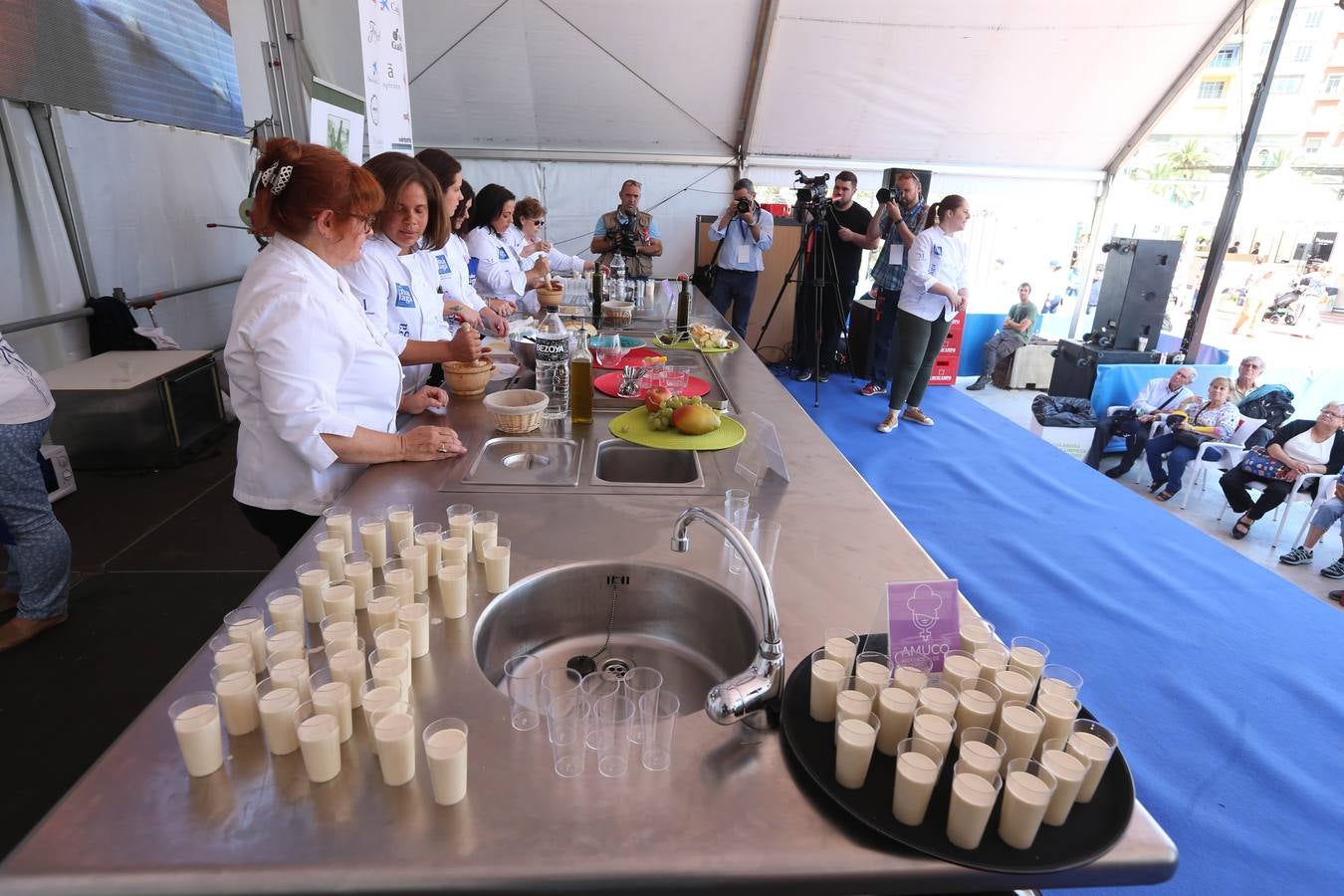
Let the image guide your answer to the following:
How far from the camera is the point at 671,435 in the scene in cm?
215

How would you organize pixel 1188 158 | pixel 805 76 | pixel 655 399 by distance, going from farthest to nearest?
pixel 1188 158 → pixel 805 76 → pixel 655 399

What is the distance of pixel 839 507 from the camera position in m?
1.72

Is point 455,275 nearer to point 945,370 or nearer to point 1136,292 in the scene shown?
point 945,370

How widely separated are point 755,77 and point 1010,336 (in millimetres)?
4073

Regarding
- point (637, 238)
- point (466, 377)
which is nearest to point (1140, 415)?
point (637, 238)

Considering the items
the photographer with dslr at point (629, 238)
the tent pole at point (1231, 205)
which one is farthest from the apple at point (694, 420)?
the tent pole at point (1231, 205)

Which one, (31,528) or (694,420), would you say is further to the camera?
(31,528)

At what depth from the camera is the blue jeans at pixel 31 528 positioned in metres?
2.38

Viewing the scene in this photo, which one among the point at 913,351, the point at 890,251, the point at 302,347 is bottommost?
the point at 913,351

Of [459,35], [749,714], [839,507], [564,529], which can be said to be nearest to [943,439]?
[839,507]

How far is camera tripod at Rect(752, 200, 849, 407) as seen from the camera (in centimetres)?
577

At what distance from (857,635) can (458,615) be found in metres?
0.69

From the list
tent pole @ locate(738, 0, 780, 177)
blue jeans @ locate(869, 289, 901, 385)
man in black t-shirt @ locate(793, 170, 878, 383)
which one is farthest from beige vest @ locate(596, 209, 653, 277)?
tent pole @ locate(738, 0, 780, 177)

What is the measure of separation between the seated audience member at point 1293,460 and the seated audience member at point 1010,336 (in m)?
3.45
